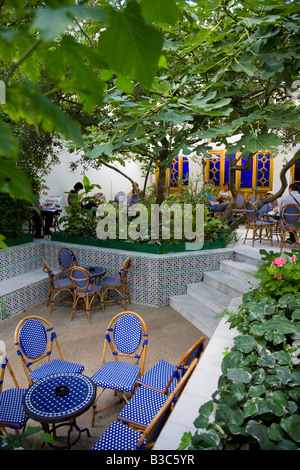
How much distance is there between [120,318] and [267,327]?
1524mm

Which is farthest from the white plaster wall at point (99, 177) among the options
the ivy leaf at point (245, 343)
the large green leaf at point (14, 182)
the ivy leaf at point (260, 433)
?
the large green leaf at point (14, 182)

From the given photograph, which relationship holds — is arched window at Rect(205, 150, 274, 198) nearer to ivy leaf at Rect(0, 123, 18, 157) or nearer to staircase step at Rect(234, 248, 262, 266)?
staircase step at Rect(234, 248, 262, 266)

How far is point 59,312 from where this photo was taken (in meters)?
5.66

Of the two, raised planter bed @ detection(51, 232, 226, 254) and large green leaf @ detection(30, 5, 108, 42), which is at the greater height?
large green leaf @ detection(30, 5, 108, 42)

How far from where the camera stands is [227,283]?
566cm

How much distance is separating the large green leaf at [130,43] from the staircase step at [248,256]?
6035mm

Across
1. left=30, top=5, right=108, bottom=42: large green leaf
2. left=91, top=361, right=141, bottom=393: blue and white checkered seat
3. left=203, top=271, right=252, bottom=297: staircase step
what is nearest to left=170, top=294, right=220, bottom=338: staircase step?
left=203, top=271, right=252, bottom=297: staircase step

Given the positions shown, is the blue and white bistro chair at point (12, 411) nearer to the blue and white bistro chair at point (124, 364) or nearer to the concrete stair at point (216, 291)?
the blue and white bistro chair at point (124, 364)

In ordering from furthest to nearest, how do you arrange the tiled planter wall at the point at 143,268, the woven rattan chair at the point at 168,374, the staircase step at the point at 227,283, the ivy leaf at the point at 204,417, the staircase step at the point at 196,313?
the tiled planter wall at the point at 143,268
the staircase step at the point at 227,283
the staircase step at the point at 196,313
the woven rattan chair at the point at 168,374
the ivy leaf at the point at 204,417

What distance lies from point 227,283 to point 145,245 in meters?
1.67

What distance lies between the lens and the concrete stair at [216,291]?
5.11m

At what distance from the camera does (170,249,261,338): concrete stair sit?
16.8 feet

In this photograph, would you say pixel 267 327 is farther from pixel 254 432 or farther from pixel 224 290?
pixel 224 290

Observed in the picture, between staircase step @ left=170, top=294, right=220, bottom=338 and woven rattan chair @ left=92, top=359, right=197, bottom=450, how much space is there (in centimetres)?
249
